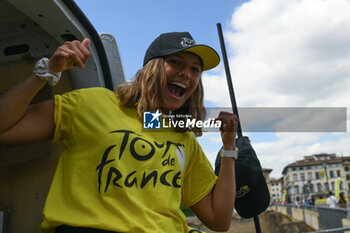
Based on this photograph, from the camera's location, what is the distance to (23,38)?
7.13 ft

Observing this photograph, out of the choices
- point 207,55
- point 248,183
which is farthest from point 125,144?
point 248,183

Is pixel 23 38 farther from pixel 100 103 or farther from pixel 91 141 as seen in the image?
pixel 91 141

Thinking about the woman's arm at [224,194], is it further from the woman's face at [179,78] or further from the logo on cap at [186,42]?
the logo on cap at [186,42]

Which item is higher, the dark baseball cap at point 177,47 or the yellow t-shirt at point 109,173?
the dark baseball cap at point 177,47

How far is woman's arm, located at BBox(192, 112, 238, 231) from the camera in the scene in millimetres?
1898

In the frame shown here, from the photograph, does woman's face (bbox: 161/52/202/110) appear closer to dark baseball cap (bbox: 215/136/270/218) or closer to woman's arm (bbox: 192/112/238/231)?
woman's arm (bbox: 192/112/238/231)

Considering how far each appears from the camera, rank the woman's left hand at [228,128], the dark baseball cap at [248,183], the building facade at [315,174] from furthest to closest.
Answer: the building facade at [315,174], the dark baseball cap at [248,183], the woman's left hand at [228,128]

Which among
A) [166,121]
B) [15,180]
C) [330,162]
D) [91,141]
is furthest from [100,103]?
[330,162]

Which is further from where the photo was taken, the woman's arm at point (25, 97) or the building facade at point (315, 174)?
the building facade at point (315, 174)

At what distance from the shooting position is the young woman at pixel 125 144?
4.17 feet

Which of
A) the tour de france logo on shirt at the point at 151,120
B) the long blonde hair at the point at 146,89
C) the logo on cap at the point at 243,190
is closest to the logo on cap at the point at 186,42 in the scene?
the long blonde hair at the point at 146,89

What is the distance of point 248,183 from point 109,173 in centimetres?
112

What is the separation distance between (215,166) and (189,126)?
424 mm

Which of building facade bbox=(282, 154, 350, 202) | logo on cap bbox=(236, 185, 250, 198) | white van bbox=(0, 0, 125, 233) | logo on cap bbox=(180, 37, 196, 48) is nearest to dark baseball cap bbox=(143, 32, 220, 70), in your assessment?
logo on cap bbox=(180, 37, 196, 48)
